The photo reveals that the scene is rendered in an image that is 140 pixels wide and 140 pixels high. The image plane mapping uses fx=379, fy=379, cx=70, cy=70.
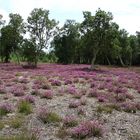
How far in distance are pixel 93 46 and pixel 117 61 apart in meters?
62.2

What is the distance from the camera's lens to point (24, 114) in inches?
691

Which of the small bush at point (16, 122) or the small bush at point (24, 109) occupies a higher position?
the small bush at point (24, 109)

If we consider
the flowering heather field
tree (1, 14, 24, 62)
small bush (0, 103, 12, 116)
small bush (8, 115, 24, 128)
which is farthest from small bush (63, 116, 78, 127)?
tree (1, 14, 24, 62)

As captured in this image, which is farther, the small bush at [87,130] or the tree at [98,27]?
the tree at [98,27]

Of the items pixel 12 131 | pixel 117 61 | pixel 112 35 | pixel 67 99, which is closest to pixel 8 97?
pixel 67 99

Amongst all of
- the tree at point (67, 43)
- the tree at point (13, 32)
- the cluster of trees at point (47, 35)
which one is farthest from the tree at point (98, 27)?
the tree at point (67, 43)

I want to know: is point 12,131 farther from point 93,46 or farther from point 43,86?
point 93,46

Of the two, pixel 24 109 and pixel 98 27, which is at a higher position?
pixel 98 27

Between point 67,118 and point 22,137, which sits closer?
point 22,137

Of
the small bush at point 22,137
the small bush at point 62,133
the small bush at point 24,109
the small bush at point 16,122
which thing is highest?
the small bush at point 24,109

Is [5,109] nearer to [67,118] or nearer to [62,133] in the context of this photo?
[67,118]

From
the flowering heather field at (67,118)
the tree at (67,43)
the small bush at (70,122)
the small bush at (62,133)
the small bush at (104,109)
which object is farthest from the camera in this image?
the tree at (67,43)

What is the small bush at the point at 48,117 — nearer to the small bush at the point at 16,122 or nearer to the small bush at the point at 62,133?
the small bush at the point at 16,122

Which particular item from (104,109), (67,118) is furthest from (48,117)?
(104,109)
